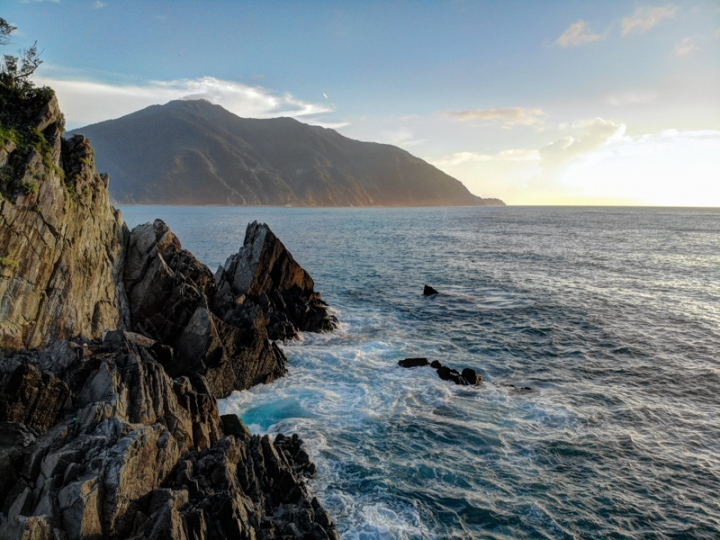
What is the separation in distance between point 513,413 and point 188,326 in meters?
18.9

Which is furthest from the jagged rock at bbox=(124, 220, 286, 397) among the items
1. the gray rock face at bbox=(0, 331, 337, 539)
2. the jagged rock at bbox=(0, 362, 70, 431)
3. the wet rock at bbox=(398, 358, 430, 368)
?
the jagged rock at bbox=(0, 362, 70, 431)

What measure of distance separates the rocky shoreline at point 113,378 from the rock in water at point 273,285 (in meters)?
4.13

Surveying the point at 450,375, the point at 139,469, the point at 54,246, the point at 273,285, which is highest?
the point at 54,246

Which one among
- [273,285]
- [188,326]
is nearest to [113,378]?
[188,326]

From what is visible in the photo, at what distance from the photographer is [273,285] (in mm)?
38312

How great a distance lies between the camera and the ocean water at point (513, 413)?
51.5 feet

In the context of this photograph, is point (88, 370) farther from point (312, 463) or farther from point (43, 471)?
point (312, 463)

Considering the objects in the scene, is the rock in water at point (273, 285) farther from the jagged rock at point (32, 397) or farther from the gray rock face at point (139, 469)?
the jagged rock at point (32, 397)

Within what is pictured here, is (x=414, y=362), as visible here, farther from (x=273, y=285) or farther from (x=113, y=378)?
(x=113, y=378)

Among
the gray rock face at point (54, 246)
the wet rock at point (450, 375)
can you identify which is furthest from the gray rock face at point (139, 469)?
the wet rock at point (450, 375)

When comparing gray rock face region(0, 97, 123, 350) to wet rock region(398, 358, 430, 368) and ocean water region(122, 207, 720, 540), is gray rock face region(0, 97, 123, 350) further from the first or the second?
wet rock region(398, 358, 430, 368)

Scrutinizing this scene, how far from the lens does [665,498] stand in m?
16.6

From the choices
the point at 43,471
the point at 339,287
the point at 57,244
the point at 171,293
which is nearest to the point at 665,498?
the point at 43,471

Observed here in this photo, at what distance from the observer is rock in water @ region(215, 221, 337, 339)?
35188mm
